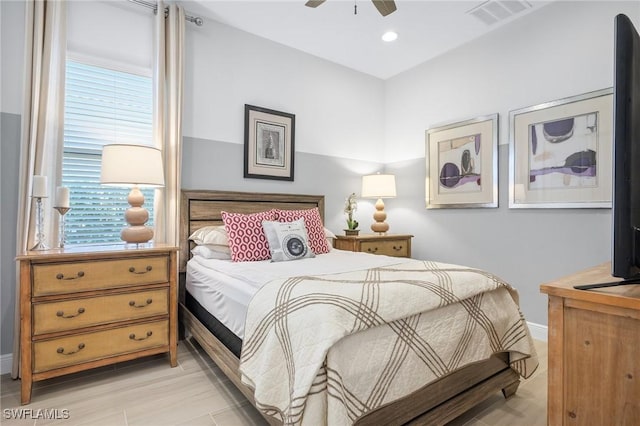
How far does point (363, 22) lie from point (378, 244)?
2232mm

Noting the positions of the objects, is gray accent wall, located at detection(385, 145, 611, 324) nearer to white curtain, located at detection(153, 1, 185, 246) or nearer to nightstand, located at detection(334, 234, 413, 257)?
nightstand, located at detection(334, 234, 413, 257)

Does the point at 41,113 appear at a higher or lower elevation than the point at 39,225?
higher

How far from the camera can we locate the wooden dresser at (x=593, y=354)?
3.00 feet

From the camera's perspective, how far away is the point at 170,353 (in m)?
2.28

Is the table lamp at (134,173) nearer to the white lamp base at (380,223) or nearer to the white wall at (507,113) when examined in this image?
the white lamp base at (380,223)

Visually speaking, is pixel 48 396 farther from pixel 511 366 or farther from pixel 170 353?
pixel 511 366

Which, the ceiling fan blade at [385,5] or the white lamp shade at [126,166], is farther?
the white lamp shade at [126,166]

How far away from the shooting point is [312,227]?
9.57ft

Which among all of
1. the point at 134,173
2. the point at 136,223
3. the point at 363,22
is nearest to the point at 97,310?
the point at 136,223

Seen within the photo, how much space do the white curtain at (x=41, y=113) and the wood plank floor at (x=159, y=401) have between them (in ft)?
1.54

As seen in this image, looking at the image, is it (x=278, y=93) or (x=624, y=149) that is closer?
(x=624, y=149)

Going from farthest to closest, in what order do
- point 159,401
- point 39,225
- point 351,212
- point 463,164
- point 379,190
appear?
1. point 351,212
2. point 379,190
3. point 463,164
4. point 39,225
5. point 159,401

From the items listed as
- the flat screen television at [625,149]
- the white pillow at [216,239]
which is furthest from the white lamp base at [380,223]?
the flat screen television at [625,149]

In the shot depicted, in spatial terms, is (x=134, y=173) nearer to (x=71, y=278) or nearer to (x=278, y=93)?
(x=71, y=278)
